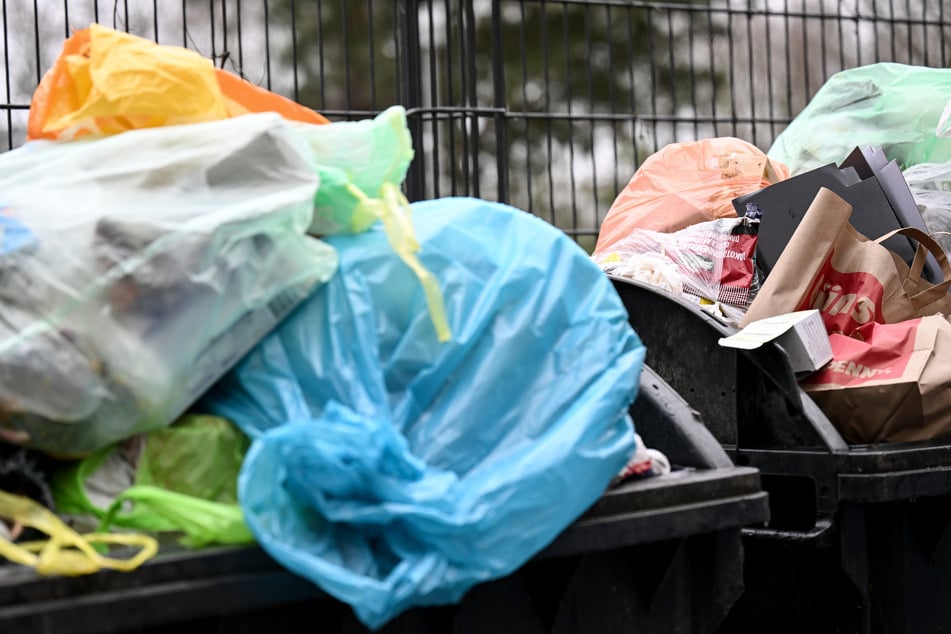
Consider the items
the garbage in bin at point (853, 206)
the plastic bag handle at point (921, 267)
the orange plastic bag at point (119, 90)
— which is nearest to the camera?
the orange plastic bag at point (119, 90)

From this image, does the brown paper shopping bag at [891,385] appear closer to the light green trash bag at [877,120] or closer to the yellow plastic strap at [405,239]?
the yellow plastic strap at [405,239]

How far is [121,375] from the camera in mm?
1588

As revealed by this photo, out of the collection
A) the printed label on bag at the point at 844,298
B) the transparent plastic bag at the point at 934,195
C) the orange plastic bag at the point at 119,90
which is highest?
the orange plastic bag at the point at 119,90

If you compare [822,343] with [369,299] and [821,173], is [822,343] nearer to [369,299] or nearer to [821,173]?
[821,173]

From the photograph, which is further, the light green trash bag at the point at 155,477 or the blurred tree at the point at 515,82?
the blurred tree at the point at 515,82

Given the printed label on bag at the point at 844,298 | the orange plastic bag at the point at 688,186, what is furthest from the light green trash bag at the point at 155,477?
the orange plastic bag at the point at 688,186

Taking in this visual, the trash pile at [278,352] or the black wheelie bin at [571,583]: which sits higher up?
the trash pile at [278,352]

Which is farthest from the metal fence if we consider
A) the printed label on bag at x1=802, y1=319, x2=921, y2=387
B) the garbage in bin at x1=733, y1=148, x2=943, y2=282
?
the printed label on bag at x1=802, y1=319, x2=921, y2=387

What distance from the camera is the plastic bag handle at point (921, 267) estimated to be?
9.48 ft

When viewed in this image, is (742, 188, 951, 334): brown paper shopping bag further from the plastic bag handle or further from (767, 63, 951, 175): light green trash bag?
(767, 63, 951, 175): light green trash bag

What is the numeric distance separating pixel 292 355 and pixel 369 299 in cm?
15

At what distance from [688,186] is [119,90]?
7.75 ft

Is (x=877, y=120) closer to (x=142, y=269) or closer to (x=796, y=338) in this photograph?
(x=796, y=338)

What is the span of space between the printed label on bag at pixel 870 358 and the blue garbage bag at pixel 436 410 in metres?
0.87
